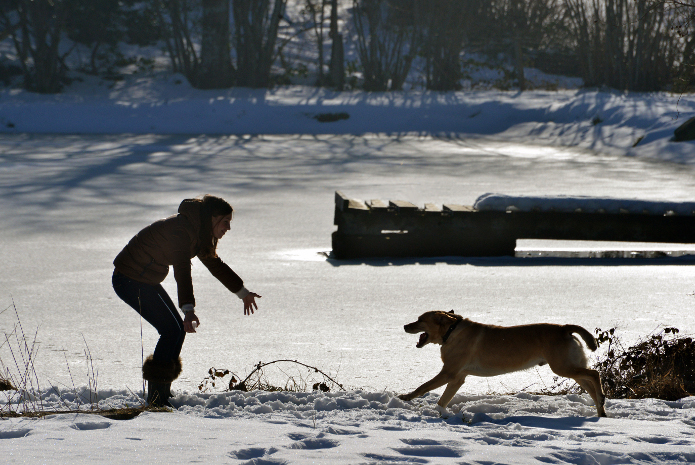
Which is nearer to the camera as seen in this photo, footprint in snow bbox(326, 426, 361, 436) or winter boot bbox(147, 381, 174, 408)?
footprint in snow bbox(326, 426, 361, 436)

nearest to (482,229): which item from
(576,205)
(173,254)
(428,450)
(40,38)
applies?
(576,205)

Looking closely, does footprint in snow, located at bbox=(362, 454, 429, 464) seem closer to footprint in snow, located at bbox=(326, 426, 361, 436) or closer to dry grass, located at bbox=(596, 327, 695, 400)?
footprint in snow, located at bbox=(326, 426, 361, 436)

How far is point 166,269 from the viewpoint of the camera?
4398 mm

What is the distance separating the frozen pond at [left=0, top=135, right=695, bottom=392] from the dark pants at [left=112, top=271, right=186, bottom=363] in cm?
56

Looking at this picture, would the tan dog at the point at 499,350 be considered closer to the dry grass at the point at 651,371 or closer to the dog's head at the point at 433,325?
the dog's head at the point at 433,325

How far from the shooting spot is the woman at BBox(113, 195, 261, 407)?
410cm

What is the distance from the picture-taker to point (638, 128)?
21906 mm

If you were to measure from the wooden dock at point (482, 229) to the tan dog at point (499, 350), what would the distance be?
5048mm

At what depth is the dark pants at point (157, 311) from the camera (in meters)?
4.31

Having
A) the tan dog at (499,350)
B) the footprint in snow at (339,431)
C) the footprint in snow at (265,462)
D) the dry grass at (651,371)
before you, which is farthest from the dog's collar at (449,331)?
the footprint in snow at (265,462)

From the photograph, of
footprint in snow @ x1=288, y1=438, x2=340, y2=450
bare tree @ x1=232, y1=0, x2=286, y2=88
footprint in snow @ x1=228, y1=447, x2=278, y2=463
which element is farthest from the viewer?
bare tree @ x1=232, y1=0, x2=286, y2=88

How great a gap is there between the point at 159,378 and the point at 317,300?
3034 millimetres

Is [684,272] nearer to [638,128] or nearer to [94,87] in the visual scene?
[638,128]

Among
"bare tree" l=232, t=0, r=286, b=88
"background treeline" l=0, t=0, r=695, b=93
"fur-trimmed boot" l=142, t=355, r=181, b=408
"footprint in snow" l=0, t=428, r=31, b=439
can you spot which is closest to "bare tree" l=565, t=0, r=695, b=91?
"background treeline" l=0, t=0, r=695, b=93
